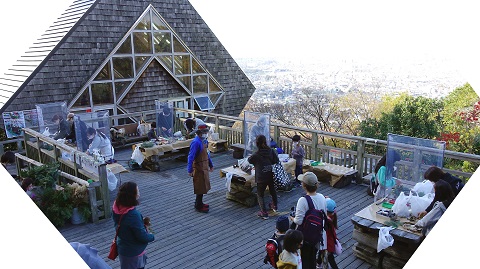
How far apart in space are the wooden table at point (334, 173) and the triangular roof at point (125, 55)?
28.0 ft

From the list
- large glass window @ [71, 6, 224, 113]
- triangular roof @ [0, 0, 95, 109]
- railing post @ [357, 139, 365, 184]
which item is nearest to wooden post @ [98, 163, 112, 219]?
railing post @ [357, 139, 365, 184]

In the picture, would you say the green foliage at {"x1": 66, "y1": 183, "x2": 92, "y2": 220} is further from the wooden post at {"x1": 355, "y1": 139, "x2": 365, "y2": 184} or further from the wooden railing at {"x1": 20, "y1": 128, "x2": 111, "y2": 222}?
the wooden post at {"x1": 355, "y1": 139, "x2": 365, "y2": 184}

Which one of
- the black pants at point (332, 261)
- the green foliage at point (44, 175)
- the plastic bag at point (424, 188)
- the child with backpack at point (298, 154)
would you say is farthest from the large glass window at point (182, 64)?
the black pants at point (332, 261)

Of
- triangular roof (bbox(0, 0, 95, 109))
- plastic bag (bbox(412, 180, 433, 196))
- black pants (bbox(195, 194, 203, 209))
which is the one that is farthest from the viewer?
triangular roof (bbox(0, 0, 95, 109))

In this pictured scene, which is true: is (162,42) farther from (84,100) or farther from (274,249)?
(274,249)

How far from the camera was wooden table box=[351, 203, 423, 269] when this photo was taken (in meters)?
4.68

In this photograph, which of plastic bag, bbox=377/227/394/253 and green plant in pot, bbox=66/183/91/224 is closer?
A: plastic bag, bbox=377/227/394/253

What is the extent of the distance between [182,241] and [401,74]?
124 feet

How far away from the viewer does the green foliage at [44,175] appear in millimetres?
6934

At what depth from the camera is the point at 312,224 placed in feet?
12.9

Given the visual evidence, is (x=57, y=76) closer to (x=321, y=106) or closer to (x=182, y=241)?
(x=182, y=241)

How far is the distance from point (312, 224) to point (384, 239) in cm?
129

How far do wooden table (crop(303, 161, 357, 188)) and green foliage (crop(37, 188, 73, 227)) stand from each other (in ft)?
16.6

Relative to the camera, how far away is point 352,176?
27.9 feet
